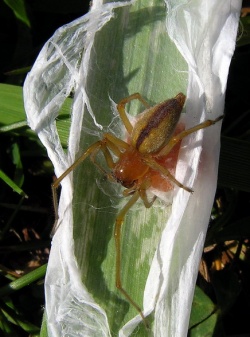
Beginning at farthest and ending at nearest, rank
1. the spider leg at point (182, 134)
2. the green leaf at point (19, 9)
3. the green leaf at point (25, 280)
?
the green leaf at point (19, 9)
the green leaf at point (25, 280)
the spider leg at point (182, 134)

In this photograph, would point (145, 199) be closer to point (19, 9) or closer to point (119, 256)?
point (119, 256)

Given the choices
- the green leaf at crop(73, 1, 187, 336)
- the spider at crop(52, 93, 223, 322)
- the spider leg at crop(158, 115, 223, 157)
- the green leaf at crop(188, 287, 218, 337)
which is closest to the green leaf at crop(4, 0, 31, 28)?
the green leaf at crop(73, 1, 187, 336)

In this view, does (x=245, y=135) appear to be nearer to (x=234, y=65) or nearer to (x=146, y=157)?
(x=234, y=65)

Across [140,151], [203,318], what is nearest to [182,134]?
[140,151]

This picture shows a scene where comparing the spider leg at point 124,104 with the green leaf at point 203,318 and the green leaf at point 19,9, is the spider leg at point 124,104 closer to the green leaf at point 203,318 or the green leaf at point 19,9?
the green leaf at point 203,318

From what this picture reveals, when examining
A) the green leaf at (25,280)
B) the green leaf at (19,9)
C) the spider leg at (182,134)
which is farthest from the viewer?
the green leaf at (19,9)

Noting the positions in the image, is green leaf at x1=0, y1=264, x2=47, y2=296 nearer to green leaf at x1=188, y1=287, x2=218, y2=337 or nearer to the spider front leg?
the spider front leg

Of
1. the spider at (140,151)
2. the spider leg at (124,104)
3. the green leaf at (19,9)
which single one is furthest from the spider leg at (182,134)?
the green leaf at (19,9)
